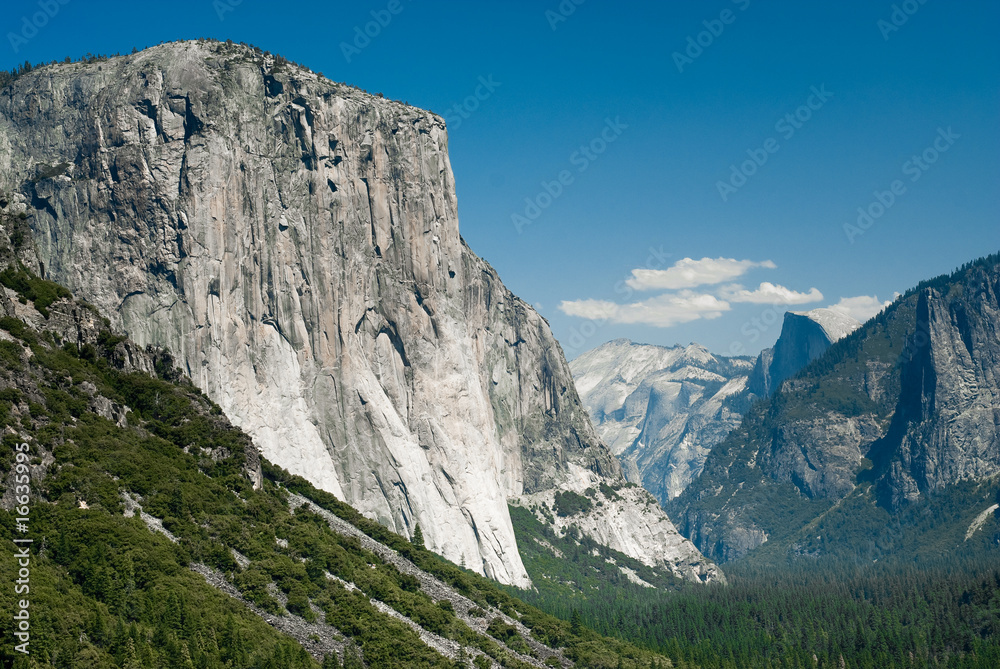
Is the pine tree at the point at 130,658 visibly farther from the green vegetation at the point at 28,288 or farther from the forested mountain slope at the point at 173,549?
the green vegetation at the point at 28,288

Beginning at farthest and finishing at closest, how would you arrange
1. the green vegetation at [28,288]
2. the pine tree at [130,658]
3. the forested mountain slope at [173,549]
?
the green vegetation at [28,288] → the forested mountain slope at [173,549] → the pine tree at [130,658]

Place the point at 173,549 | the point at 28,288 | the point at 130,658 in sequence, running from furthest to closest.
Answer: the point at 28,288 → the point at 173,549 → the point at 130,658

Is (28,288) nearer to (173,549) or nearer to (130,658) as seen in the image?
(173,549)

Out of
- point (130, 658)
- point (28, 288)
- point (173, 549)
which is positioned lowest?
point (130, 658)

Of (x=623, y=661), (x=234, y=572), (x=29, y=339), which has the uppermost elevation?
(x=29, y=339)

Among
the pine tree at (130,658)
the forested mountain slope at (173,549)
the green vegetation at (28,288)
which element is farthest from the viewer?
the green vegetation at (28,288)

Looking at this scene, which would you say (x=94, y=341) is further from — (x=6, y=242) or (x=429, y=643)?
(x=429, y=643)

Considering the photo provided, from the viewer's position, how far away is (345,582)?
132 meters

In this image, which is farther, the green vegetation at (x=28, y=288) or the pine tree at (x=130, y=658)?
the green vegetation at (x=28, y=288)

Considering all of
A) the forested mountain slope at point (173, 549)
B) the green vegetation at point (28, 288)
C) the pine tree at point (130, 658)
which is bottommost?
the pine tree at point (130, 658)

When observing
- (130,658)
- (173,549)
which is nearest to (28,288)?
(173,549)

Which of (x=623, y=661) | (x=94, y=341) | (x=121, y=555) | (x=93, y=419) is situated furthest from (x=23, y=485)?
(x=623, y=661)

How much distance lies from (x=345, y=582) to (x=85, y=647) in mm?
50240

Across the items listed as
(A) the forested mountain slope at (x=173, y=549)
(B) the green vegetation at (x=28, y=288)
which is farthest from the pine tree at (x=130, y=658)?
(B) the green vegetation at (x=28, y=288)
